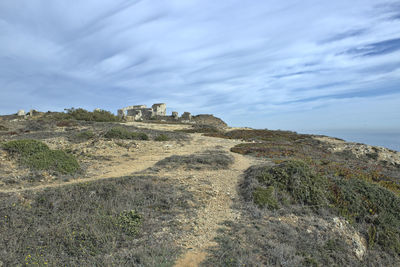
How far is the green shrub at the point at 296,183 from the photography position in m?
7.59

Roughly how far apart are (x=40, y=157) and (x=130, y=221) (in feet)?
26.0

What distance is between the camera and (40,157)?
10.9 m

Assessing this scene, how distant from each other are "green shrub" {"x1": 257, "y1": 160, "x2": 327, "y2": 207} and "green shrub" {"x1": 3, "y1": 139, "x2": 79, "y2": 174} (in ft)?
28.4

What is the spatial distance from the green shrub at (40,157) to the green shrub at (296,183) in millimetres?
8671

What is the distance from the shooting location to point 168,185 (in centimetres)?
823

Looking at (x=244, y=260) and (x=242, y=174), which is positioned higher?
(x=242, y=174)

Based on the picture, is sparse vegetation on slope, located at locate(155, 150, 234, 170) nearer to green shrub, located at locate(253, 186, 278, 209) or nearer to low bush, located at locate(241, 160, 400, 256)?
low bush, located at locate(241, 160, 400, 256)

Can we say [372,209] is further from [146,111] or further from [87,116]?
[146,111]

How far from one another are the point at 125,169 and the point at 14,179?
4.36m

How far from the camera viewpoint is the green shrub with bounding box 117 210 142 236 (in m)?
5.39

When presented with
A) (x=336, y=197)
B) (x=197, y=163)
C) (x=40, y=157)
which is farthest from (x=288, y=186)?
(x=40, y=157)

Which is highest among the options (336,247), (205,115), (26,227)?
(205,115)

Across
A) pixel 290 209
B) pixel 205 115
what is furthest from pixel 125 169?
pixel 205 115

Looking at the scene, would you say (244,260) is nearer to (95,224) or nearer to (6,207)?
(95,224)
